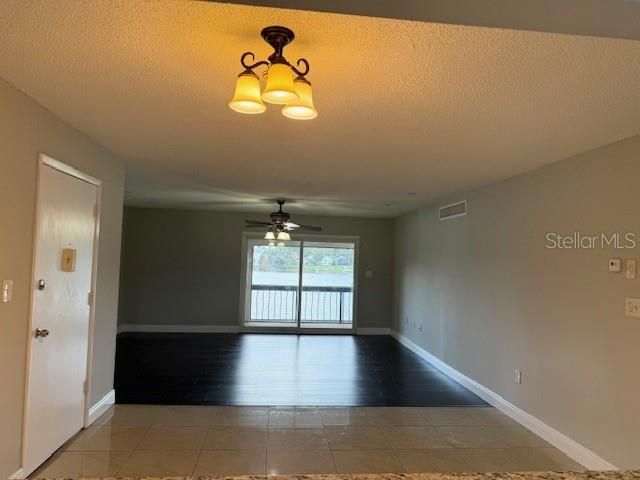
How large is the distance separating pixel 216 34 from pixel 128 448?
2.94 metres

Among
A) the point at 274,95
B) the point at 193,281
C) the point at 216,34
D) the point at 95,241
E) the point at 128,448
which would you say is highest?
the point at 216,34

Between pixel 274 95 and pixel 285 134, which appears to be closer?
pixel 274 95

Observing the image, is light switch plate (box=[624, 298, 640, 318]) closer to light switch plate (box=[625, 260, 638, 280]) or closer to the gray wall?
light switch plate (box=[625, 260, 638, 280])

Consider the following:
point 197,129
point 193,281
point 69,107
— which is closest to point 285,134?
point 197,129

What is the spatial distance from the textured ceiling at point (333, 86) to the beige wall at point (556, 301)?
0.33 m

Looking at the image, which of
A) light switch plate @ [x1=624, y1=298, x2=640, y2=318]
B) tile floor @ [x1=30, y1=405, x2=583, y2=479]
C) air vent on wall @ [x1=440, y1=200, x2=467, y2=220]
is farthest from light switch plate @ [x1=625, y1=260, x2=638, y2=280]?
air vent on wall @ [x1=440, y1=200, x2=467, y2=220]

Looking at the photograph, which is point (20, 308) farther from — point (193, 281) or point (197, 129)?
point (193, 281)

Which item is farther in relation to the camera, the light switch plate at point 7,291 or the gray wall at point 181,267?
the gray wall at point 181,267

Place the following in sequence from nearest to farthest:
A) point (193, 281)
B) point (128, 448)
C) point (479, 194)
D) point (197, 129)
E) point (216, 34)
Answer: point (216, 34)
point (197, 129)
point (128, 448)
point (479, 194)
point (193, 281)

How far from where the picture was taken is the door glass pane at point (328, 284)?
8375mm

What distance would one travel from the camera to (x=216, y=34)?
165cm

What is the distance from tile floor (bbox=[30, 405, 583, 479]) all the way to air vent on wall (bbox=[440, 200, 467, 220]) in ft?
7.59

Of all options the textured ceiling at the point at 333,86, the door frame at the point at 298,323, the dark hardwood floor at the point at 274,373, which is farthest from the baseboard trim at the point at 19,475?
the door frame at the point at 298,323

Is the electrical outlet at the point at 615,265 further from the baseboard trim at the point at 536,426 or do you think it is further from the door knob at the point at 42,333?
the door knob at the point at 42,333
